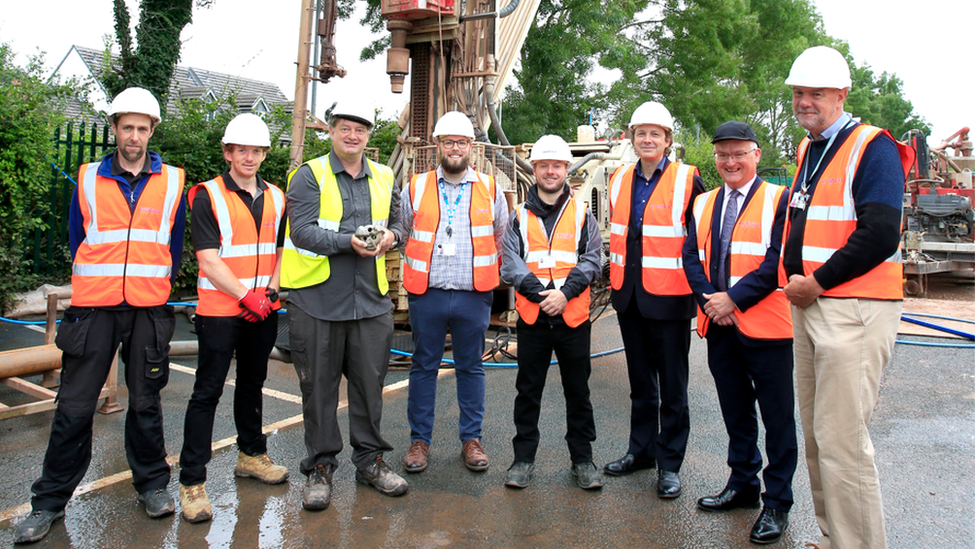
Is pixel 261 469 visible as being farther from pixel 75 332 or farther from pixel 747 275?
pixel 747 275

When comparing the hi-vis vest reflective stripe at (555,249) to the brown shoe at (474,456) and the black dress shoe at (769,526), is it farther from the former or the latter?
the black dress shoe at (769,526)

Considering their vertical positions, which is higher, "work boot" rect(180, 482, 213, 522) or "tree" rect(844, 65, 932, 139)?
"tree" rect(844, 65, 932, 139)

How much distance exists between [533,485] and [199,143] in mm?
7584

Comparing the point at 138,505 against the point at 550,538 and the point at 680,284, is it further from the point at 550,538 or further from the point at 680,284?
the point at 680,284

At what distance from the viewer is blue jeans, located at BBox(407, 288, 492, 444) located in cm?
445

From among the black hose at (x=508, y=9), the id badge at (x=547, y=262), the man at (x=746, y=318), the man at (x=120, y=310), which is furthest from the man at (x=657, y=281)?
the black hose at (x=508, y=9)

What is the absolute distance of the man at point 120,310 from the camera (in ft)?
11.4

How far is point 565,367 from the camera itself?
418cm

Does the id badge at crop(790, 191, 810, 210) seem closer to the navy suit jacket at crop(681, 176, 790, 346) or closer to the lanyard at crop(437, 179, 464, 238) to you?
the navy suit jacket at crop(681, 176, 790, 346)

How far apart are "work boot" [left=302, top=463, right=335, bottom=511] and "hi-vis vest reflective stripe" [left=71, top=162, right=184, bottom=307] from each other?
1.28 meters

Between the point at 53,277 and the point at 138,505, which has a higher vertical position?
the point at 53,277

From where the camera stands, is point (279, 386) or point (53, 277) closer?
point (279, 386)

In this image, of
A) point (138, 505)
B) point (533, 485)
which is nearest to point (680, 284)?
point (533, 485)

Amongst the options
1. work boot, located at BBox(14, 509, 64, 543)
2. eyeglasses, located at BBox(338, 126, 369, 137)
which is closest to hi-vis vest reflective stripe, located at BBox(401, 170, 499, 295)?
eyeglasses, located at BBox(338, 126, 369, 137)
